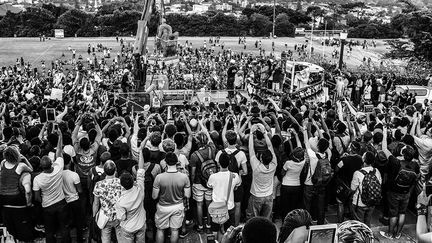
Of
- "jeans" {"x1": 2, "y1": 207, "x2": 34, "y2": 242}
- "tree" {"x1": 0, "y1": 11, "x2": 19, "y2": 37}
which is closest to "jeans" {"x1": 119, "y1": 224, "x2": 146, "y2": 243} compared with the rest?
"jeans" {"x1": 2, "y1": 207, "x2": 34, "y2": 242}

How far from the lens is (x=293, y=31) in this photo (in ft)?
306

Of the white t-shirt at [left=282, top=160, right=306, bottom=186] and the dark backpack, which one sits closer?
the dark backpack

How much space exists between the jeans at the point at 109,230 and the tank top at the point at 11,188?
1.34 metres

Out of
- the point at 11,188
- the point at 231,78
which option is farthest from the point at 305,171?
the point at 231,78

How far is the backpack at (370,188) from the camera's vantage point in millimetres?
6777

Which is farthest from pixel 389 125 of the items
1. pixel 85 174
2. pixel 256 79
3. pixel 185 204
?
pixel 256 79

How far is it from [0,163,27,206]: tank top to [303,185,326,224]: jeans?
4.59 m

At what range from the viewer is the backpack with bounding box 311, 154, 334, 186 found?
699 cm

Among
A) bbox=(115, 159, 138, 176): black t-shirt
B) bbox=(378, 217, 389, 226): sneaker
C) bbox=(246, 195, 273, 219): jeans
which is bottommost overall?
bbox=(378, 217, 389, 226): sneaker

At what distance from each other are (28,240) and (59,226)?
631 millimetres

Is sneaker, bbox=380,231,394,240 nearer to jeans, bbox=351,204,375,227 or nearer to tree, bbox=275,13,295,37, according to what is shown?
jeans, bbox=351,204,375,227

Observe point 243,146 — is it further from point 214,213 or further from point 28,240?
point 28,240

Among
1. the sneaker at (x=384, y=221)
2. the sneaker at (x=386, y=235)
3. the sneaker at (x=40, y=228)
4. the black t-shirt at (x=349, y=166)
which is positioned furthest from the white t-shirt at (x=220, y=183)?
the sneaker at (x=384, y=221)

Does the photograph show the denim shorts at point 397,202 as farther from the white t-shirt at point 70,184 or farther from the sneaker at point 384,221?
the white t-shirt at point 70,184
